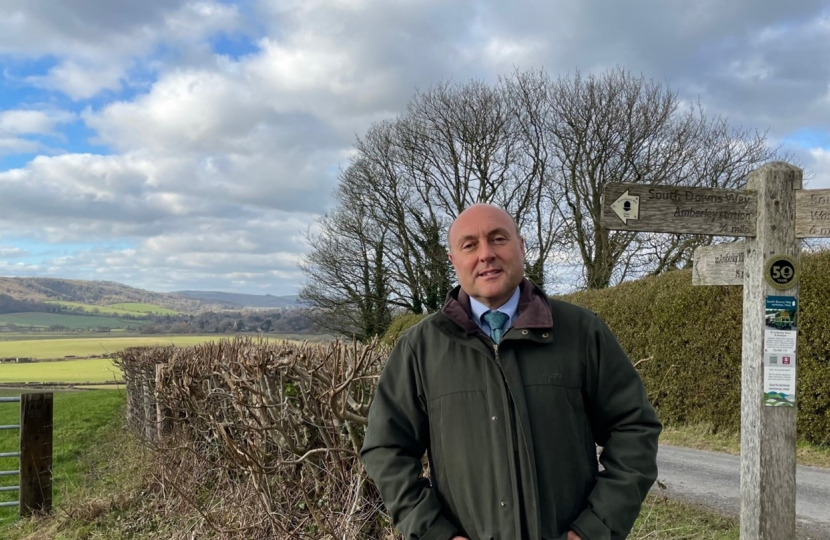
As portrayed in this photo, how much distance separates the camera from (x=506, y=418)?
2.07 m

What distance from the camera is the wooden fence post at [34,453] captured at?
22.7 ft

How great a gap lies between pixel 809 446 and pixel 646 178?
533 inches

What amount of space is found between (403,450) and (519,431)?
430 millimetres

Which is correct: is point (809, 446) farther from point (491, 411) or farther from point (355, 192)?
point (355, 192)

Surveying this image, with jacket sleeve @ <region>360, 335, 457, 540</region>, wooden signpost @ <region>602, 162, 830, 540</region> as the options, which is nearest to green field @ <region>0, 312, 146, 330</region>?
wooden signpost @ <region>602, 162, 830, 540</region>

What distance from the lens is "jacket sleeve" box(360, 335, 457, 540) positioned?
2137mm

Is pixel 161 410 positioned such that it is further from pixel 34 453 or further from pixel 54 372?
pixel 54 372

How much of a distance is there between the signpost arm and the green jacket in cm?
219

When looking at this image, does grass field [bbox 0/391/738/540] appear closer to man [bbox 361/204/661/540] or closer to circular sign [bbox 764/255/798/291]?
circular sign [bbox 764/255/798/291]

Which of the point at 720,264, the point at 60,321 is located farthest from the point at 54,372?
the point at 60,321

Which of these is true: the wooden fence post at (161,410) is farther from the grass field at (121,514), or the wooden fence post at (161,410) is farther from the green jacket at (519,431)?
the green jacket at (519,431)

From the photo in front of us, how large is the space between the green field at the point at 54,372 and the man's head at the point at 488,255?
75.5ft

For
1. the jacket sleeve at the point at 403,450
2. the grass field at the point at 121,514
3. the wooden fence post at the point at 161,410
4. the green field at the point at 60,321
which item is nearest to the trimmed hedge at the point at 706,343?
the grass field at the point at 121,514

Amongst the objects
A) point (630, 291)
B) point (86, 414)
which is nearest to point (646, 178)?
point (630, 291)
